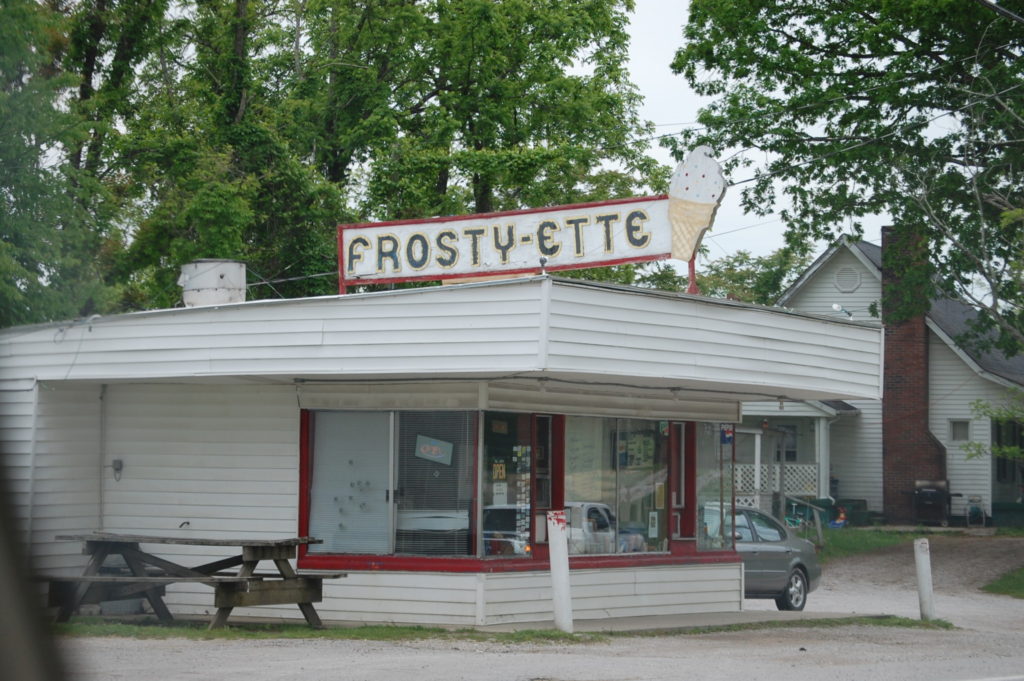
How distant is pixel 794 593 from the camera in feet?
64.1

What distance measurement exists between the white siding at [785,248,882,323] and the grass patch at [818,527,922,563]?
798cm

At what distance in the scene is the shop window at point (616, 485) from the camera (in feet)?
49.8

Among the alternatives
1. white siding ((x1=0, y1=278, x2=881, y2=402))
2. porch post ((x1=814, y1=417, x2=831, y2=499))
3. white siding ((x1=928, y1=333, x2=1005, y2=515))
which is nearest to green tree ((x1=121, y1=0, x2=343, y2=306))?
white siding ((x1=0, y1=278, x2=881, y2=402))

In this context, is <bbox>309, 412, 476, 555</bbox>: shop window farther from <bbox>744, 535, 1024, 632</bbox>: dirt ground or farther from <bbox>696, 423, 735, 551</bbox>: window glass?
<bbox>744, 535, 1024, 632</bbox>: dirt ground

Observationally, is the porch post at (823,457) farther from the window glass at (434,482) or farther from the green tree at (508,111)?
the window glass at (434,482)

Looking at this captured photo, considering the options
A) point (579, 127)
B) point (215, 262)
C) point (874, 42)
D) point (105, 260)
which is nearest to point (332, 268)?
point (105, 260)

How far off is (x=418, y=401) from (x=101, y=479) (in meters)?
4.44

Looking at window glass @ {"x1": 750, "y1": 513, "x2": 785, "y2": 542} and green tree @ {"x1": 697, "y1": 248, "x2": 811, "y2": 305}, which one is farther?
green tree @ {"x1": 697, "y1": 248, "x2": 811, "y2": 305}

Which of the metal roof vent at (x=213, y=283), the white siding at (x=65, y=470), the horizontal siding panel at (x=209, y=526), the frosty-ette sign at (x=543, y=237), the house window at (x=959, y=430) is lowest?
the horizontal siding panel at (x=209, y=526)

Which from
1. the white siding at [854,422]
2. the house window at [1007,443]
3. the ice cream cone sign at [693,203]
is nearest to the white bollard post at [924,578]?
the ice cream cone sign at [693,203]

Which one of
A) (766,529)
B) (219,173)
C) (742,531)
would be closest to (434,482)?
(742,531)

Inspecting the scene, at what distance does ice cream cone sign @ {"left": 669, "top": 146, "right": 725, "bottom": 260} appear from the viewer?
14312 millimetres

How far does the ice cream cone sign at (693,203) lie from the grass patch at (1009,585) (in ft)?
43.8

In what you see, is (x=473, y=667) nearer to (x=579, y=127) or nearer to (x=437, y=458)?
(x=437, y=458)
